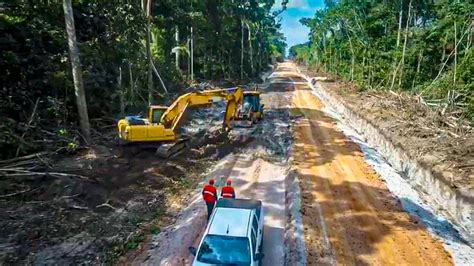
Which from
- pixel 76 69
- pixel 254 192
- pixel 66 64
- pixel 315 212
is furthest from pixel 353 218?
pixel 66 64

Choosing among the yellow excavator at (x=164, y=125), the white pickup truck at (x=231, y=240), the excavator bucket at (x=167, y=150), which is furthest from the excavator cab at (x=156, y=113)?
the white pickup truck at (x=231, y=240)

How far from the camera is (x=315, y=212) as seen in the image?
12516mm

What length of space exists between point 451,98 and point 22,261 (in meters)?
21.0

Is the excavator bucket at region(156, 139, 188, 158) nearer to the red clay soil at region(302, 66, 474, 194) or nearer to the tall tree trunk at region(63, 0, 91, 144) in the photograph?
the tall tree trunk at region(63, 0, 91, 144)

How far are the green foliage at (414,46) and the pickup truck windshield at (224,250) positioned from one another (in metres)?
16.4

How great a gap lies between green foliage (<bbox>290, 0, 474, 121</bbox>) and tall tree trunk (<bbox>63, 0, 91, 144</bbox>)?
62.9ft

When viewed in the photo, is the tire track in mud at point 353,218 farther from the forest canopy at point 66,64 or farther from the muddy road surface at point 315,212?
the forest canopy at point 66,64

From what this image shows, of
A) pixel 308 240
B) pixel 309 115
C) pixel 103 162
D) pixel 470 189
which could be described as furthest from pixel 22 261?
pixel 309 115

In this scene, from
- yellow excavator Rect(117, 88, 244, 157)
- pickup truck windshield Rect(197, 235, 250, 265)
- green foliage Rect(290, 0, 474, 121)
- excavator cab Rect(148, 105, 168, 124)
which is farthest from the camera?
green foliage Rect(290, 0, 474, 121)

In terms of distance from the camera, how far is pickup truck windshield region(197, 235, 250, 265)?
28.1 feet

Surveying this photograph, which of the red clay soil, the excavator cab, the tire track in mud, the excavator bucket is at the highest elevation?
the excavator cab

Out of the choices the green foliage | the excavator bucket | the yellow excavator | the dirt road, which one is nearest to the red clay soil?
the green foliage

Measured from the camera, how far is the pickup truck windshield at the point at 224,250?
28.1 ft

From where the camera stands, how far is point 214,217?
958cm
